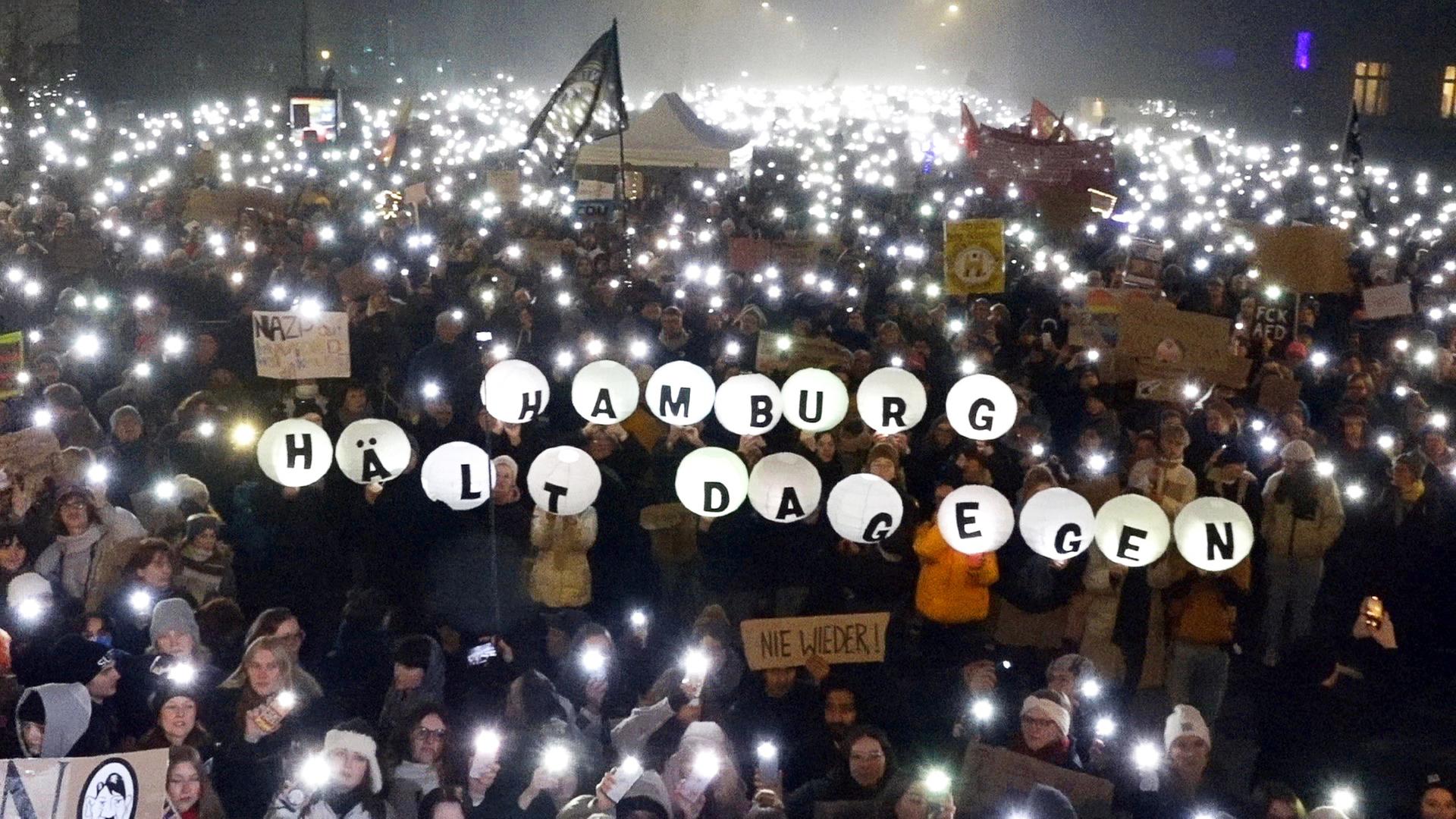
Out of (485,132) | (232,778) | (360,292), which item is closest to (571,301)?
(360,292)

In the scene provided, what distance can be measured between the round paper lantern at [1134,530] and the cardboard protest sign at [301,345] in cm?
556

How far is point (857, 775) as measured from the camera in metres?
6.26

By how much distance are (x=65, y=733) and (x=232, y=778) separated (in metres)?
0.69

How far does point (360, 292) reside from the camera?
554 inches

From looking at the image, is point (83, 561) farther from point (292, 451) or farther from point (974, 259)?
point (974, 259)

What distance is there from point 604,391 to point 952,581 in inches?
110

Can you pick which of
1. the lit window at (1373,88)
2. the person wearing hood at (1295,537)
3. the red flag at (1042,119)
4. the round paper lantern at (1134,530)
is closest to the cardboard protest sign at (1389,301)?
the person wearing hood at (1295,537)

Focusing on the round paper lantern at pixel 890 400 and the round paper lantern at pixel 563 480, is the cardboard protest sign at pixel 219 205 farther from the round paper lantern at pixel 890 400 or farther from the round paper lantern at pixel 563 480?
the round paper lantern at pixel 563 480

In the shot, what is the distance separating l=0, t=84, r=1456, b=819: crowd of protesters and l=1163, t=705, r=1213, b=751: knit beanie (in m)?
0.04

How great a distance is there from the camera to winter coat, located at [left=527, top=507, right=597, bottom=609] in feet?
27.8

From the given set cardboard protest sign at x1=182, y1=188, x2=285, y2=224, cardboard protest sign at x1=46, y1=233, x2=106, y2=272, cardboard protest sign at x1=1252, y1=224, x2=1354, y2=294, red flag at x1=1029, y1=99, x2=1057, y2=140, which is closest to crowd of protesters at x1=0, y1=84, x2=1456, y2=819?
cardboard protest sign at x1=1252, y1=224, x2=1354, y2=294

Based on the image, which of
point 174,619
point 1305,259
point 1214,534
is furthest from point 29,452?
point 1305,259

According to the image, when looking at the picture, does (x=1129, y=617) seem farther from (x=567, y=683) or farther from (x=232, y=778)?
(x=232, y=778)

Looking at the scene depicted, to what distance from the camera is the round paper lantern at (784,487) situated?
845 centimetres
